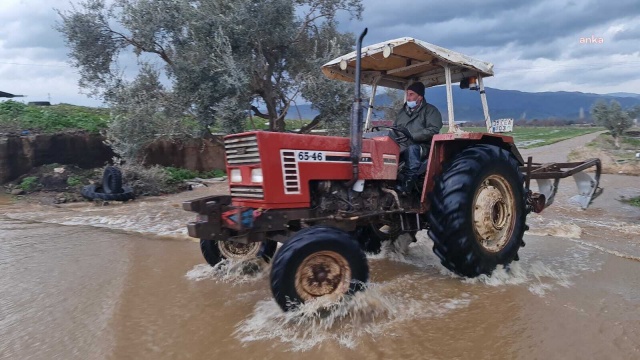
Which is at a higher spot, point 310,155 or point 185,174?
point 310,155

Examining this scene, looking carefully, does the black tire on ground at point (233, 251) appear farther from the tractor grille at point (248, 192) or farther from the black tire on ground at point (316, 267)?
the black tire on ground at point (316, 267)

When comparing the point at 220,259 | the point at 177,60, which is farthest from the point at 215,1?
the point at 220,259

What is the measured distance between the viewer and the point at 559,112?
7550cm

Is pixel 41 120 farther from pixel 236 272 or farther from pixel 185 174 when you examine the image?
pixel 236 272

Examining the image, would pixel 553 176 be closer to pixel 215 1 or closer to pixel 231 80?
pixel 231 80

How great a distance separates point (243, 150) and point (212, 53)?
31.1 feet

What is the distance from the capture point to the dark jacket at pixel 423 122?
17.0 feet

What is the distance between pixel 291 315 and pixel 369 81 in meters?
3.54

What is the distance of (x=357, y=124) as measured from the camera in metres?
4.39

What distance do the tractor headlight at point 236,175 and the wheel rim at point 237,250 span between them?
94cm

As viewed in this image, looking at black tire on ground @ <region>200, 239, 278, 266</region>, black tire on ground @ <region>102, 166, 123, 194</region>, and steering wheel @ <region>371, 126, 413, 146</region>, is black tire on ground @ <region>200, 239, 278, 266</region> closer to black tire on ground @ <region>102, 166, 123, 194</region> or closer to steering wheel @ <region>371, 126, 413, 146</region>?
steering wheel @ <region>371, 126, 413, 146</region>

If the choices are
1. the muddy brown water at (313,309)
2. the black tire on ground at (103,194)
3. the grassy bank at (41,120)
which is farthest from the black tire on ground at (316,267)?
the grassy bank at (41,120)

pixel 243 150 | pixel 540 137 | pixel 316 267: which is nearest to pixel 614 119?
pixel 540 137

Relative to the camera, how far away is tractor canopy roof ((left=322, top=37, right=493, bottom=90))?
5.03 meters
